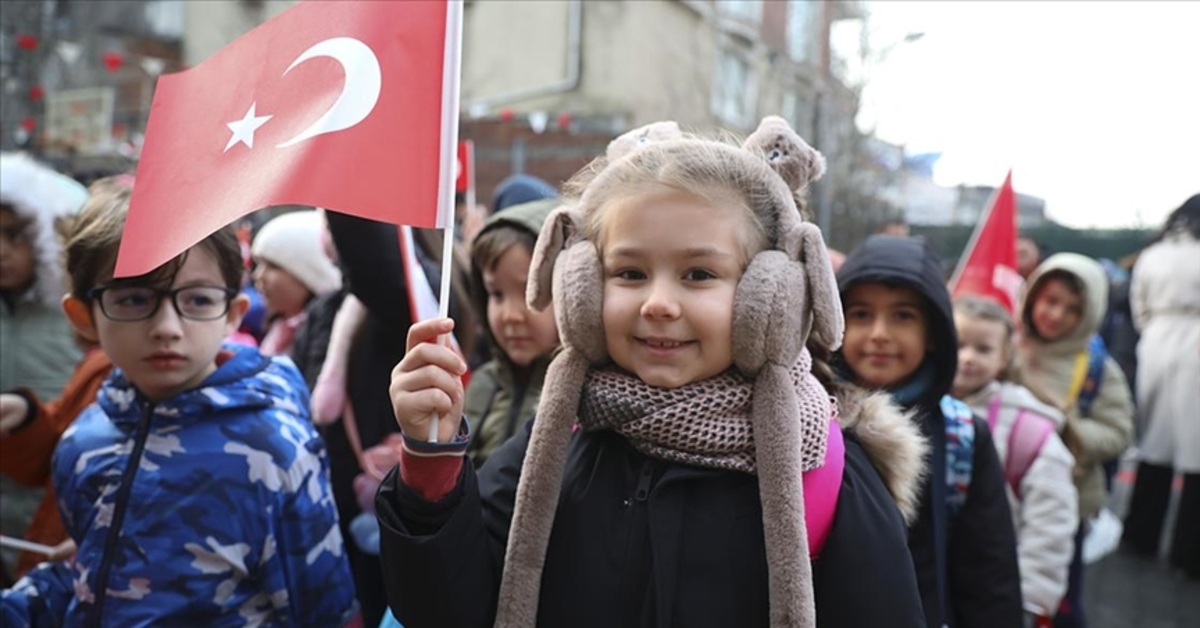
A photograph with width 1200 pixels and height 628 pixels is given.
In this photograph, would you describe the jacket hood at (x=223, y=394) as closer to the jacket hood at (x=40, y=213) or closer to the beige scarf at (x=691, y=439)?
the beige scarf at (x=691, y=439)

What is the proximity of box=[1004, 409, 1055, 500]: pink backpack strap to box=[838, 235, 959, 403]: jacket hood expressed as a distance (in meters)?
0.77

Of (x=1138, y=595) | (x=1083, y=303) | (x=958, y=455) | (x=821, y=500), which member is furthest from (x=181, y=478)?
(x=1138, y=595)

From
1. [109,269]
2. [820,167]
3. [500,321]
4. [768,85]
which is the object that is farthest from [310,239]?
[768,85]

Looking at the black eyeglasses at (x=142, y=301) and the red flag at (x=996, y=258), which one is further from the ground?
the red flag at (x=996, y=258)

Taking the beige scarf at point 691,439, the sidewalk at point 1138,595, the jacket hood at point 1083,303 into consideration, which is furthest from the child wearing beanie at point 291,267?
the sidewalk at point 1138,595

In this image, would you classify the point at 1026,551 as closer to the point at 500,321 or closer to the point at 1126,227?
the point at 500,321

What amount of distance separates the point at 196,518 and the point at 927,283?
1.78m

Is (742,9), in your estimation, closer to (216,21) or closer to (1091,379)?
(216,21)

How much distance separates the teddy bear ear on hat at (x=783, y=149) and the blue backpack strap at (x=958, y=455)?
39.5 inches

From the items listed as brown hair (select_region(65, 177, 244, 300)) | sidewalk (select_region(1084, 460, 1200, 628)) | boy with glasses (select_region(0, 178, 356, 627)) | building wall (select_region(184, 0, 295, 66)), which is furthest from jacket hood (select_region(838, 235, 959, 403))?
building wall (select_region(184, 0, 295, 66))

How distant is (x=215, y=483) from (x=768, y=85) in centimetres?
1243

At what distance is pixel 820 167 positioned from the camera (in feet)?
5.87

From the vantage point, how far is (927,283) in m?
2.49

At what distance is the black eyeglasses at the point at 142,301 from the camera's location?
208 centimetres
